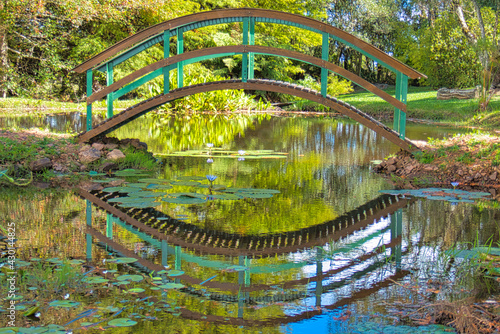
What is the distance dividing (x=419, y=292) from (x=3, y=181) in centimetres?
597

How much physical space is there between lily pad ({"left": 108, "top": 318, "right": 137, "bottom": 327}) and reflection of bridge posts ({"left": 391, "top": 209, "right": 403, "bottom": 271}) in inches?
89.1

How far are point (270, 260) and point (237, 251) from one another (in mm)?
375

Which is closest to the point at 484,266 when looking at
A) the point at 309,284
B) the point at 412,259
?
the point at 412,259

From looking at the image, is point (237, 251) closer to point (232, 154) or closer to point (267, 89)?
point (267, 89)

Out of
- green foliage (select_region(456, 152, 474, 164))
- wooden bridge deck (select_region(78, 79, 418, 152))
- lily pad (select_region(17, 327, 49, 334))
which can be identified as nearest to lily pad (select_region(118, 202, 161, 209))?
wooden bridge deck (select_region(78, 79, 418, 152))

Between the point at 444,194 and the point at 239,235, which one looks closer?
the point at 239,235

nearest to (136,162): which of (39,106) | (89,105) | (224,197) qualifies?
(89,105)

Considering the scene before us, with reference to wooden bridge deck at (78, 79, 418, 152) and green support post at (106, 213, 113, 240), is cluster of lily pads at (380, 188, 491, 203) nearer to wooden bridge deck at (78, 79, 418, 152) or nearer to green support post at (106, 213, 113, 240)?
wooden bridge deck at (78, 79, 418, 152)

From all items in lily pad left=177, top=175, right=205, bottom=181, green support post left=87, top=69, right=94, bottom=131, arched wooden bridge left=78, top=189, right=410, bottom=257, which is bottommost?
arched wooden bridge left=78, top=189, right=410, bottom=257

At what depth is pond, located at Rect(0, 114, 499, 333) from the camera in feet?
11.1

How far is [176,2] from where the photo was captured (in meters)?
27.5

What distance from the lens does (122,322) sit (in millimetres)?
3150

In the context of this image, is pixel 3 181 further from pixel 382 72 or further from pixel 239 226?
pixel 382 72

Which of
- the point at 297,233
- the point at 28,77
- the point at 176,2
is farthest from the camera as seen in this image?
the point at 176,2
